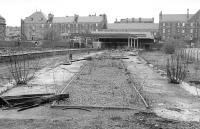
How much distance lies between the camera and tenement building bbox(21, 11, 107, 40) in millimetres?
142250

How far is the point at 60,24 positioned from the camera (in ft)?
477

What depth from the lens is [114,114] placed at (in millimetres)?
8930

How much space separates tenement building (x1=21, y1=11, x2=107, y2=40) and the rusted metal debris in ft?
429

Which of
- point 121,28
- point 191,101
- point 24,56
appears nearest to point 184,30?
point 121,28

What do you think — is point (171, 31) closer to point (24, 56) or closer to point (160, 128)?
point (24, 56)

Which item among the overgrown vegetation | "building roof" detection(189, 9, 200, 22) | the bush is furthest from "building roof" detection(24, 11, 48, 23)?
the overgrown vegetation

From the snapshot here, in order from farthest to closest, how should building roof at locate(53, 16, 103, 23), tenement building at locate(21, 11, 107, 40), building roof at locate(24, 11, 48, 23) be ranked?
building roof at locate(53, 16, 103, 23) → tenement building at locate(21, 11, 107, 40) → building roof at locate(24, 11, 48, 23)

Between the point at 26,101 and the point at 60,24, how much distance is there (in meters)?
137

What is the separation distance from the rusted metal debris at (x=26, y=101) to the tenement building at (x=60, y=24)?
130634mm

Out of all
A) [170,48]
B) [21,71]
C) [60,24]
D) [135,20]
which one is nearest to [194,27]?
[135,20]

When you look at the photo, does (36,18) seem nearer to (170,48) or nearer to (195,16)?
(195,16)

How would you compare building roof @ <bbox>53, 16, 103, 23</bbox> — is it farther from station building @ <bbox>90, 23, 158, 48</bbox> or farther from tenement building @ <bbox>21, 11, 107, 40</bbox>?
station building @ <bbox>90, 23, 158, 48</bbox>

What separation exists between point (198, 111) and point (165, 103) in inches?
60.8

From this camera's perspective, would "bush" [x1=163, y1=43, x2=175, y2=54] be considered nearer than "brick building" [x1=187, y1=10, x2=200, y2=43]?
Yes
